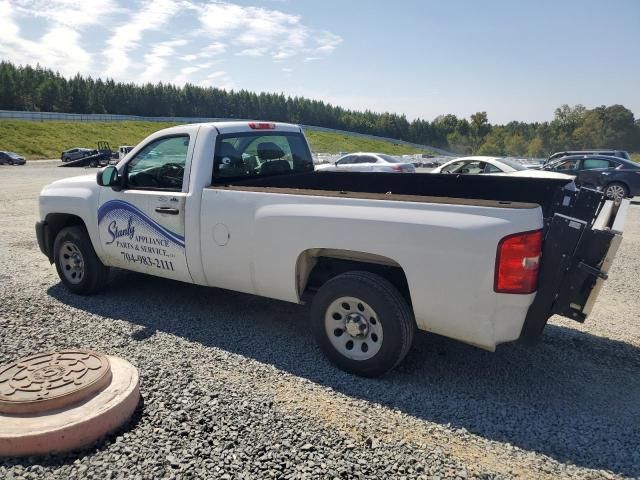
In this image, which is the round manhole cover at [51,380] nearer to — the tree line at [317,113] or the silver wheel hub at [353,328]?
the silver wheel hub at [353,328]

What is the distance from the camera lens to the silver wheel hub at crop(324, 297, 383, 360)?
3.56 meters

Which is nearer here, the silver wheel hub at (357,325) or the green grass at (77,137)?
the silver wheel hub at (357,325)

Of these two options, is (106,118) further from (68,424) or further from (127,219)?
(68,424)

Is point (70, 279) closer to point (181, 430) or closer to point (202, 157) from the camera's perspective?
point (202, 157)

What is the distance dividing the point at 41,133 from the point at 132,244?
72598 millimetres

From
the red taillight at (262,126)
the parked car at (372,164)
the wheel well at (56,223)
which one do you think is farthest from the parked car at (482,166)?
the wheel well at (56,223)

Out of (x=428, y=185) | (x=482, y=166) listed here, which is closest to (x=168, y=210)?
(x=428, y=185)

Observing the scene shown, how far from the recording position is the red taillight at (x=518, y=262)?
2.94m

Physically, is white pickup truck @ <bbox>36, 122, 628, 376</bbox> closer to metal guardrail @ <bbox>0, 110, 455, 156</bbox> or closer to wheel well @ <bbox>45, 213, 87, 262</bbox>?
wheel well @ <bbox>45, 213, 87, 262</bbox>

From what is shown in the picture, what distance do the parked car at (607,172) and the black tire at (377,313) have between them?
14.3 m

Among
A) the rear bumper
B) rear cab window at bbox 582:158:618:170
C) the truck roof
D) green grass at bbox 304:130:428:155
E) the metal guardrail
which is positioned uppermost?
the truck roof

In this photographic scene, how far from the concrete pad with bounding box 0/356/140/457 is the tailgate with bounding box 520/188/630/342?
2637 millimetres

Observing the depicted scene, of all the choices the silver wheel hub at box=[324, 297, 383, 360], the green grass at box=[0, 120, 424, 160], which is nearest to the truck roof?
→ the silver wheel hub at box=[324, 297, 383, 360]

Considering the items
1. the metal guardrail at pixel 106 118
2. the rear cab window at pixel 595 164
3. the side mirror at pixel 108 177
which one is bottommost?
the metal guardrail at pixel 106 118
